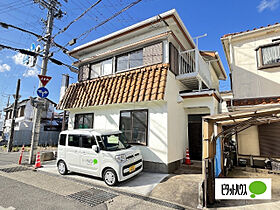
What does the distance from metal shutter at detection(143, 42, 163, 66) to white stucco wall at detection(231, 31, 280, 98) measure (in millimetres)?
4766

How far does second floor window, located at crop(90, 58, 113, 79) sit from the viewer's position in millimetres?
8914

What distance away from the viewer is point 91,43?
9.11 meters

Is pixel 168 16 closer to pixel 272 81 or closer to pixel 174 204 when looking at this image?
pixel 272 81

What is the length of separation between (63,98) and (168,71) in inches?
275

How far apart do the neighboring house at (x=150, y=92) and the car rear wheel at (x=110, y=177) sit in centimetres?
206

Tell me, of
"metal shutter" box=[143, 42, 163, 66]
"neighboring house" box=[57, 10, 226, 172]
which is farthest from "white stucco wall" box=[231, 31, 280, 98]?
"metal shutter" box=[143, 42, 163, 66]

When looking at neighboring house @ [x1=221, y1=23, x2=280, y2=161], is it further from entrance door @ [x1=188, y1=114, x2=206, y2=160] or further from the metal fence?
the metal fence

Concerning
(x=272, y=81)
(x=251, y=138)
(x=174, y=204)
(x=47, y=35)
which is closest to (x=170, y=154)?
(x=174, y=204)

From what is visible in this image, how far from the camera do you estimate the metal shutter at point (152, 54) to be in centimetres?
713

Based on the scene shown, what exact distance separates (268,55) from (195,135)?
5.73 meters

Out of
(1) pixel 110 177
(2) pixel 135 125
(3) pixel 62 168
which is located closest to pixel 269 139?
(2) pixel 135 125

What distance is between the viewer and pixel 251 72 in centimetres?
832

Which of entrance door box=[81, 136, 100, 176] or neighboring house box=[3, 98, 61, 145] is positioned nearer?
entrance door box=[81, 136, 100, 176]

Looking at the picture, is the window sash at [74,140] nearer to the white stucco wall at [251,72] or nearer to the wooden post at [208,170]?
the wooden post at [208,170]
